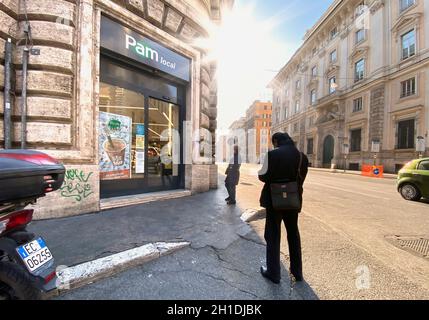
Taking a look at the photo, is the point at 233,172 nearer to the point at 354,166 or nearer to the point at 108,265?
the point at 108,265

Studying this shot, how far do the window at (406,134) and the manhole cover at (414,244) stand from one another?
869 inches

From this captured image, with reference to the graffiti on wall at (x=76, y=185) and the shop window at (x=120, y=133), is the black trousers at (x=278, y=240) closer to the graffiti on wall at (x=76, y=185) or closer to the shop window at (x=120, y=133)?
the graffiti on wall at (x=76, y=185)

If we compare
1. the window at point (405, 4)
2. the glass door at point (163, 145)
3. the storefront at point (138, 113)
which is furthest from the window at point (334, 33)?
the glass door at point (163, 145)

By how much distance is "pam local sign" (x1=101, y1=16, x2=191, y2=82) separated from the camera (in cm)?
559

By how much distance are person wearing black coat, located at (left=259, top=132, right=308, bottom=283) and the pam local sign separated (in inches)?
199

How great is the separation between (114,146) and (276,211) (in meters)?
4.93

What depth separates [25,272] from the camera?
177 centimetres

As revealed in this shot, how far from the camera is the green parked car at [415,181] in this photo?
7679mm

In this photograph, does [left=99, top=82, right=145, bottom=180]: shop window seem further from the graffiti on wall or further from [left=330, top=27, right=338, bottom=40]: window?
[left=330, top=27, right=338, bottom=40]: window

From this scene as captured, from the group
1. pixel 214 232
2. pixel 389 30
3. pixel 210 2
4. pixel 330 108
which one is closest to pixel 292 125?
pixel 330 108

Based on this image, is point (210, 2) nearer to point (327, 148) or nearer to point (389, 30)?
point (389, 30)

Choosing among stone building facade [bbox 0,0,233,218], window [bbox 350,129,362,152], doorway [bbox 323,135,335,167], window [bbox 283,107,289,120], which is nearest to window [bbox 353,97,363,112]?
window [bbox 350,129,362,152]
